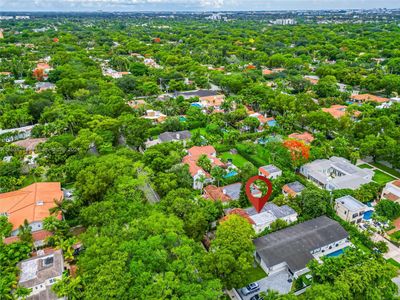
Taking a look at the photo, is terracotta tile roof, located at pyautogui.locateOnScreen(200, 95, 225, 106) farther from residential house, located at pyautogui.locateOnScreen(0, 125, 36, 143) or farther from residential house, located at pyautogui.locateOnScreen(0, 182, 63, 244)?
residential house, located at pyautogui.locateOnScreen(0, 182, 63, 244)

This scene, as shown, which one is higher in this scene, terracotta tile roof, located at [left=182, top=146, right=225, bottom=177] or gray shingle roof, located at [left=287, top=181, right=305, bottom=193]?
terracotta tile roof, located at [left=182, top=146, right=225, bottom=177]

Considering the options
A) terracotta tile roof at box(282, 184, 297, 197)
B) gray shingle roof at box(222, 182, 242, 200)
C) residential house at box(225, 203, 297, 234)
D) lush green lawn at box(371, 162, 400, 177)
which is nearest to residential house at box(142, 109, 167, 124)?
gray shingle roof at box(222, 182, 242, 200)

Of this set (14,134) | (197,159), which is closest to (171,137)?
(197,159)

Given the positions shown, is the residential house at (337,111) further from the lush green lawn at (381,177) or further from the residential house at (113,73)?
the residential house at (113,73)

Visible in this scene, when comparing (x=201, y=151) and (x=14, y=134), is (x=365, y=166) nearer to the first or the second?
(x=201, y=151)

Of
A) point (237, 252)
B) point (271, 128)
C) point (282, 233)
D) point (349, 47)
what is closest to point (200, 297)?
point (237, 252)

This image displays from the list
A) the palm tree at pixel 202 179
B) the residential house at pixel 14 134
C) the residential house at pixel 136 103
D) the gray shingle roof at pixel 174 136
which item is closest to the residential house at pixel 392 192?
the palm tree at pixel 202 179
